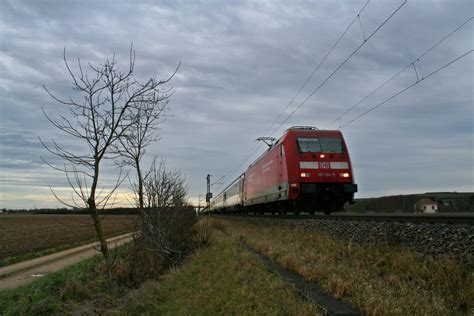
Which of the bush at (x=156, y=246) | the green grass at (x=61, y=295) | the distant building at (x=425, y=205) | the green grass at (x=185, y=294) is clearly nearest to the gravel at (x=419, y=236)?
the green grass at (x=185, y=294)

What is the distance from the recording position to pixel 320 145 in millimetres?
18969

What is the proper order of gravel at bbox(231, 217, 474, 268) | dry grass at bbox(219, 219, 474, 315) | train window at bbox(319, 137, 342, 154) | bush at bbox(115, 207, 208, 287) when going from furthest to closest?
train window at bbox(319, 137, 342, 154)
bush at bbox(115, 207, 208, 287)
gravel at bbox(231, 217, 474, 268)
dry grass at bbox(219, 219, 474, 315)

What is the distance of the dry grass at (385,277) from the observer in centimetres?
597

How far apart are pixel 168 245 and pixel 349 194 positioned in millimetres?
7818

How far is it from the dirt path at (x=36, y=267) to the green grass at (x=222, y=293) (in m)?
3.19

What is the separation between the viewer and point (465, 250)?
7.61 meters

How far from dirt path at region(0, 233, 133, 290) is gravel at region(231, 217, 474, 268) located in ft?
20.3

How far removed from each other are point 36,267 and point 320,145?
1196 cm

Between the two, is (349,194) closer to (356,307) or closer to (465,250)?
(465,250)

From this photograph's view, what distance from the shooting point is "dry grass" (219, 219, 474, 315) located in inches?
235

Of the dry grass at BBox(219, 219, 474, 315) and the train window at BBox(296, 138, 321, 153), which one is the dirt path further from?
the train window at BBox(296, 138, 321, 153)

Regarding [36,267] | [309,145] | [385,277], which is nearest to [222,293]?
[385,277]

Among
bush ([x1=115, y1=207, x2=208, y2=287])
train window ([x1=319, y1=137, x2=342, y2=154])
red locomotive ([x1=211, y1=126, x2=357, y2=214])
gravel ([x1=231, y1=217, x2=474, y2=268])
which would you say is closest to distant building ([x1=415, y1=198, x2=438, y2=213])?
red locomotive ([x1=211, y1=126, x2=357, y2=214])

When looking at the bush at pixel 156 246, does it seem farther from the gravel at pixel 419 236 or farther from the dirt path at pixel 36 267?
the gravel at pixel 419 236
